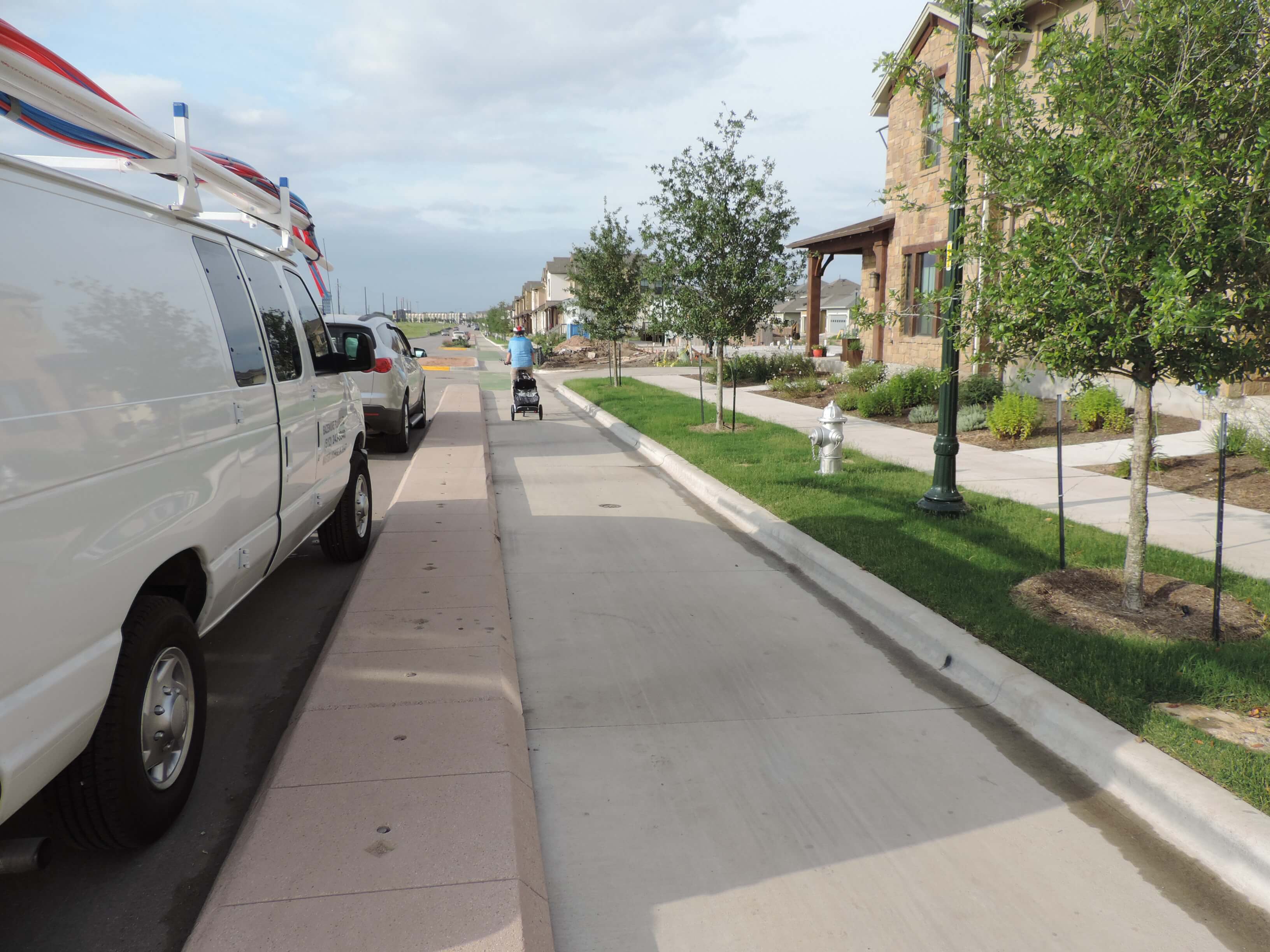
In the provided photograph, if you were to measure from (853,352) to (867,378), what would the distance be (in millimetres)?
4627

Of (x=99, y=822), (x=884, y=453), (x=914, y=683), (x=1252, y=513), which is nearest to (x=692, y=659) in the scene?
(x=914, y=683)

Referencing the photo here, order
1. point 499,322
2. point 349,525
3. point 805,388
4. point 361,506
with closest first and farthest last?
point 349,525 < point 361,506 < point 805,388 < point 499,322

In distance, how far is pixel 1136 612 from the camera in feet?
18.4

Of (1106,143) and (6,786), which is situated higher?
(1106,143)

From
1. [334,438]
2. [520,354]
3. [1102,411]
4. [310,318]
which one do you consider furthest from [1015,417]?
[310,318]

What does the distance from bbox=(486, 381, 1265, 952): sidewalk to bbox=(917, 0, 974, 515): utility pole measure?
2.11 meters

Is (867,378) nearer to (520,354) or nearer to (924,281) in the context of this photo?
(924,281)

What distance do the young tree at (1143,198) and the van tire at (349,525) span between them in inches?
177

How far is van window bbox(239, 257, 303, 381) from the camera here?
5.05 metres

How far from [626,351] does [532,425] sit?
28.4 metres

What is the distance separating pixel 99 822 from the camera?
10.3 feet

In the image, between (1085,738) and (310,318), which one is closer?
(1085,738)

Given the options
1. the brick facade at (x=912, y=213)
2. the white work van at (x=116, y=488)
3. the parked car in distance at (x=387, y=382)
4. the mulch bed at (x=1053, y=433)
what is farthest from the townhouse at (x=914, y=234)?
the white work van at (x=116, y=488)

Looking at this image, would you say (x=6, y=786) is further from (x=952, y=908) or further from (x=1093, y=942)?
(x=1093, y=942)
